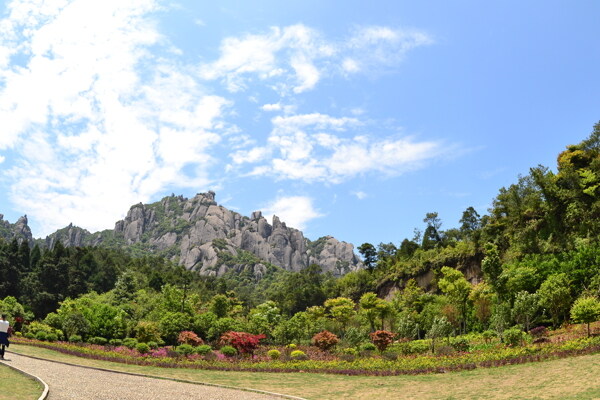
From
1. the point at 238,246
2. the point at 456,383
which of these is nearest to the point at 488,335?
the point at 456,383

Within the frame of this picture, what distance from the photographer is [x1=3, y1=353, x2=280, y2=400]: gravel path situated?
12.0 metres

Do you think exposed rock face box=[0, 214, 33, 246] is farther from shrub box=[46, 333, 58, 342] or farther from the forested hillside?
shrub box=[46, 333, 58, 342]

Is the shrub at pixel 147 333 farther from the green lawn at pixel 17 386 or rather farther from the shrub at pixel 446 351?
the shrub at pixel 446 351

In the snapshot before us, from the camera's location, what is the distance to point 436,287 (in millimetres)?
51531

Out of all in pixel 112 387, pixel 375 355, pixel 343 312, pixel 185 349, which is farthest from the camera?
pixel 343 312

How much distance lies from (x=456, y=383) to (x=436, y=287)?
37.2 metres

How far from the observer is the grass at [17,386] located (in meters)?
10.7

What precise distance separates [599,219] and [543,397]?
31.5m

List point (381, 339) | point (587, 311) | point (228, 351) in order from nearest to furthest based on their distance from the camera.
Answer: point (587, 311) < point (381, 339) < point (228, 351)

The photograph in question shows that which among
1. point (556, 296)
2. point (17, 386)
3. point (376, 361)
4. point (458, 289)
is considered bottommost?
point (376, 361)

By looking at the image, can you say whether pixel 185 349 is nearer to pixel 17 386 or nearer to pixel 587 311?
pixel 17 386

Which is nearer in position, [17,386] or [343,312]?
[17,386]

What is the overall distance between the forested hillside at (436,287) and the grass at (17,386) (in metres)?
19.9

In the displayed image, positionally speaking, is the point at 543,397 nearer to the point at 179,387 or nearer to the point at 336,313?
the point at 179,387
